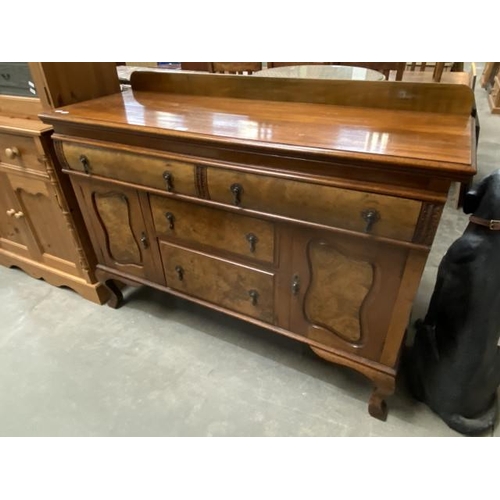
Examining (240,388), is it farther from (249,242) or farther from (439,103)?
(439,103)

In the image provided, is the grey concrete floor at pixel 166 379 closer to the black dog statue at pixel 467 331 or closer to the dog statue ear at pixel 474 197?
the black dog statue at pixel 467 331

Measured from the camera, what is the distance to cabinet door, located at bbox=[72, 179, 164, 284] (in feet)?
4.50

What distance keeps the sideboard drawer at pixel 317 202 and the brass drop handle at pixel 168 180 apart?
0.14 meters

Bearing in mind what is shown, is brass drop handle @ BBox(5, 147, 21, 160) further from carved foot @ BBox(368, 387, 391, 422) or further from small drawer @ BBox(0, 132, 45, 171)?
carved foot @ BBox(368, 387, 391, 422)

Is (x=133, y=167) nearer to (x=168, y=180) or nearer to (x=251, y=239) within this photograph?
(x=168, y=180)

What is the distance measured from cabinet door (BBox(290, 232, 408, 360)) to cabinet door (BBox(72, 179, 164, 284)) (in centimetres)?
62

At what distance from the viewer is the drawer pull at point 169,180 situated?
1153 millimetres

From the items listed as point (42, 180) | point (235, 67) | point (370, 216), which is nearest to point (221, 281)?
point (370, 216)

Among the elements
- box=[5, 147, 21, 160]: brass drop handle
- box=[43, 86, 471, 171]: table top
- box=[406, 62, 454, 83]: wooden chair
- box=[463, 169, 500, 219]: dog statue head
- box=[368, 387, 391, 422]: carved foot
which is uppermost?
box=[43, 86, 471, 171]: table top

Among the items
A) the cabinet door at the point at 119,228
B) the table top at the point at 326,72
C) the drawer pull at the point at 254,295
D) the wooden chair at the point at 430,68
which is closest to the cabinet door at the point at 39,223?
the cabinet door at the point at 119,228

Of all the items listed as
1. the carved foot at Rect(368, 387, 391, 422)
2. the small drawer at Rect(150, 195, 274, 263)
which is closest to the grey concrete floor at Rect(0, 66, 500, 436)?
the carved foot at Rect(368, 387, 391, 422)

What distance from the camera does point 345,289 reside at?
3.53 feet

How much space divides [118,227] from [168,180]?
430 millimetres
